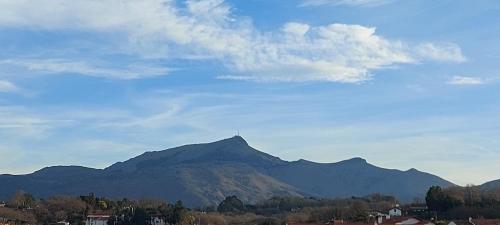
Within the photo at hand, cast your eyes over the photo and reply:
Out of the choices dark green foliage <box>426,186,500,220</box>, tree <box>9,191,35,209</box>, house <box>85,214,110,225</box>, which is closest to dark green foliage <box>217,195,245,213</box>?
tree <box>9,191,35,209</box>

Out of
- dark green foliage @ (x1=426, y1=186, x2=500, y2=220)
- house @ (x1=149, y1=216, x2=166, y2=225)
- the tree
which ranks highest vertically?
the tree

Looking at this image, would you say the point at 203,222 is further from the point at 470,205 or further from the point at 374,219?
the point at 470,205

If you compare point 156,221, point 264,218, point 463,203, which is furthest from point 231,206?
point 463,203

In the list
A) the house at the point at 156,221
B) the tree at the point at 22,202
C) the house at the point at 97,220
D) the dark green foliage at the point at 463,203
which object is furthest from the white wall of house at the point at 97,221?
the dark green foliage at the point at 463,203

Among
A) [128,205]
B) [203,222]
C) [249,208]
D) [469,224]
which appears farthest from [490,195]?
[249,208]

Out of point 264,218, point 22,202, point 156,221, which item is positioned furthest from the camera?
point 22,202

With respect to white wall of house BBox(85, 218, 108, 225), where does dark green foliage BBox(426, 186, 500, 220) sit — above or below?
above

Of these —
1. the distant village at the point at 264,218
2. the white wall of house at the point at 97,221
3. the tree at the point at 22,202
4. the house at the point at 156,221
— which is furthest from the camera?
the tree at the point at 22,202

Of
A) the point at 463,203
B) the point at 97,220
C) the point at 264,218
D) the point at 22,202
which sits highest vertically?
the point at 22,202

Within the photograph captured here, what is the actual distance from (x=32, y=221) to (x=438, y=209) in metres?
44.0

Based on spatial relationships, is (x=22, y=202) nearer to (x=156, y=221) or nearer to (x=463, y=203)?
(x=156, y=221)

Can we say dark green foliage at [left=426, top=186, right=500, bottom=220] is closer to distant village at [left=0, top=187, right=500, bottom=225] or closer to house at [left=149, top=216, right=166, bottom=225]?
distant village at [left=0, top=187, right=500, bottom=225]

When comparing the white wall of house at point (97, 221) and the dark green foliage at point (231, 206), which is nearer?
the white wall of house at point (97, 221)

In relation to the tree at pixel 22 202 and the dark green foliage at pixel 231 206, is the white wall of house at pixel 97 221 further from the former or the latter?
the dark green foliage at pixel 231 206
